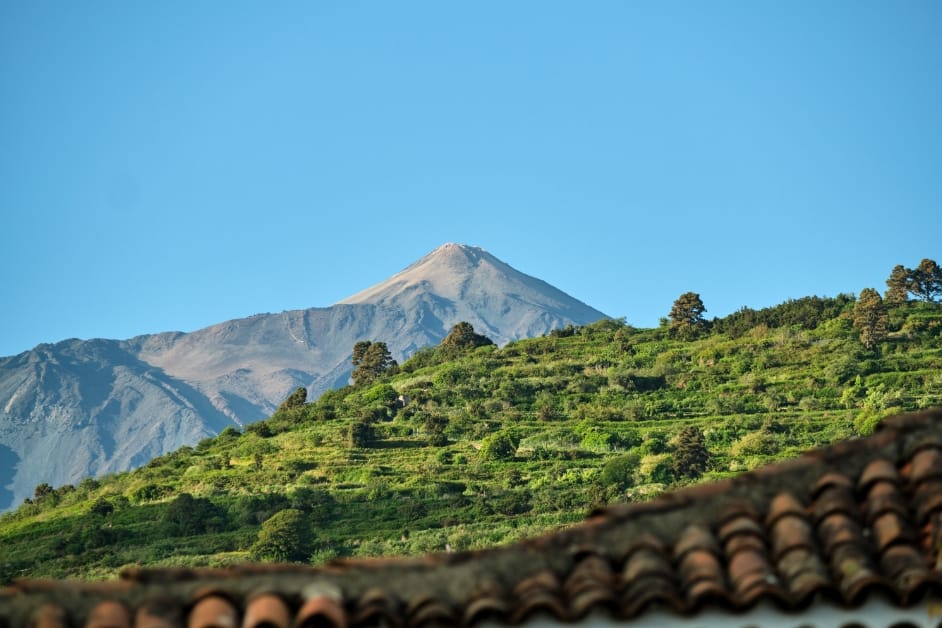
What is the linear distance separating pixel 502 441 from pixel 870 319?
20564 mm

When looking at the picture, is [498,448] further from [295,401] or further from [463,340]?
[463,340]

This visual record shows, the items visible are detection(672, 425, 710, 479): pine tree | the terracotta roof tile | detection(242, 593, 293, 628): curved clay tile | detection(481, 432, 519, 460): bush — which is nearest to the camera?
detection(242, 593, 293, 628): curved clay tile

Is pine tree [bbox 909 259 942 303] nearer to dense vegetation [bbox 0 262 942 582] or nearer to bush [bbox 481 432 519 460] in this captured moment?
dense vegetation [bbox 0 262 942 582]

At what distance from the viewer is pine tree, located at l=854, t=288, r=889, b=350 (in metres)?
61.5

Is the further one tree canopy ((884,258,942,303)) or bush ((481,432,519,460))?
tree canopy ((884,258,942,303))

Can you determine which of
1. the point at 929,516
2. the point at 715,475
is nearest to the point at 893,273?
the point at 715,475

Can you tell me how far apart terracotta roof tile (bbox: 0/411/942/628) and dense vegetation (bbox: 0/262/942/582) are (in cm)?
3607

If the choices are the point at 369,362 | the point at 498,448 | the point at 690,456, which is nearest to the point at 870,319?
the point at 690,456

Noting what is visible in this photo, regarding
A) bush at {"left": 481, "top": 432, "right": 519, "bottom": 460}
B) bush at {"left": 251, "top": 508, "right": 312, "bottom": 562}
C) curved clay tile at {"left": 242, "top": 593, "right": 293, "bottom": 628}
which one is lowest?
curved clay tile at {"left": 242, "top": 593, "right": 293, "bottom": 628}

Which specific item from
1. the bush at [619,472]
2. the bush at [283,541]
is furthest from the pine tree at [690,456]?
the bush at [283,541]

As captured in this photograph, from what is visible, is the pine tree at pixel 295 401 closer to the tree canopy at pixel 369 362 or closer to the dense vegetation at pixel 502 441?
the dense vegetation at pixel 502 441

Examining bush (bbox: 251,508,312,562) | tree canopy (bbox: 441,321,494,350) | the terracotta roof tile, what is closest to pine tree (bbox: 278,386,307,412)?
tree canopy (bbox: 441,321,494,350)

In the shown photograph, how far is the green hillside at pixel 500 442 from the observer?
1759 inches

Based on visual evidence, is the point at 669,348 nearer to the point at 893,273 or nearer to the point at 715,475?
the point at 893,273
